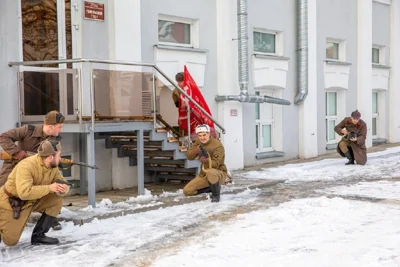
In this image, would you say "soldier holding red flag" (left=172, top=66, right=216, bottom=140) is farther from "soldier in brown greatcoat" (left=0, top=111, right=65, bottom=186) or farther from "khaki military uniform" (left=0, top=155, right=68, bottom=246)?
"khaki military uniform" (left=0, top=155, right=68, bottom=246)

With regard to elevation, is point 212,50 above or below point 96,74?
above

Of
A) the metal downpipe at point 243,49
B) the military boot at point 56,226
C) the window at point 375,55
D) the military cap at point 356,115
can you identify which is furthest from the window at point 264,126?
the military boot at point 56,226

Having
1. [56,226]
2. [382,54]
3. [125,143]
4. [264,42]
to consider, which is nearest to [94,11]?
[125,143]

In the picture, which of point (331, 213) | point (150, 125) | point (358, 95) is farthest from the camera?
point (358, 95)

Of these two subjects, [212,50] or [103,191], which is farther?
[212,50]

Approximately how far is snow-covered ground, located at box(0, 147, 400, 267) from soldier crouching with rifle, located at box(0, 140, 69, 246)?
34 centimetres

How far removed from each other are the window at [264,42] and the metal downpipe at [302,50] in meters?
0.80

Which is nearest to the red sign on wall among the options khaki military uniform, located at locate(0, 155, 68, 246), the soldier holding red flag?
the soldier holding red flag

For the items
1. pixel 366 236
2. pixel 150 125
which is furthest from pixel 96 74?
pixel 366 236

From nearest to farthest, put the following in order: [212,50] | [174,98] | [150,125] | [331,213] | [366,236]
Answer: [366,236], [331,213], [150,125], [174,98], [212,50]

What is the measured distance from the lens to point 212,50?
564 inches

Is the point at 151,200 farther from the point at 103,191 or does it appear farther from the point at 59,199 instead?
the point at 59,199

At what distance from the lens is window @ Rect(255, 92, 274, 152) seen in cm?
1617

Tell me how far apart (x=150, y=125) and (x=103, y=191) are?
2005 millimetres
